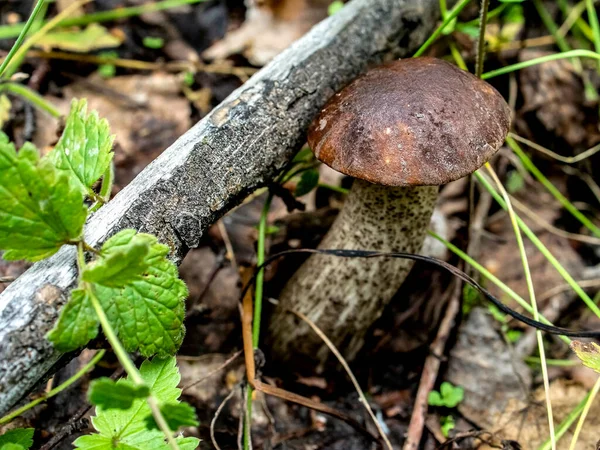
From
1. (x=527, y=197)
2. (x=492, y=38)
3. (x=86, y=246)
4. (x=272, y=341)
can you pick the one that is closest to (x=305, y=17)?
(x=492, y=38)

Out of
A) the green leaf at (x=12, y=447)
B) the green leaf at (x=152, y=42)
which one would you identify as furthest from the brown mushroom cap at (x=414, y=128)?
the green leaf at (x=152, y=42)

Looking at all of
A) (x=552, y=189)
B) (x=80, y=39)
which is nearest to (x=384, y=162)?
(x=552, y=189)

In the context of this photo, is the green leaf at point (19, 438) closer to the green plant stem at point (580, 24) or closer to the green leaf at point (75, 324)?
the green leaf at point (75, 324)

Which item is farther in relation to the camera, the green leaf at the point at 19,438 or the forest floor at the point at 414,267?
the forest floor at the point at 414,267

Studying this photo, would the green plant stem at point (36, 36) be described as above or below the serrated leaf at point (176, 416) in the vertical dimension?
above

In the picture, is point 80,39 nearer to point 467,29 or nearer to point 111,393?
point 467,29

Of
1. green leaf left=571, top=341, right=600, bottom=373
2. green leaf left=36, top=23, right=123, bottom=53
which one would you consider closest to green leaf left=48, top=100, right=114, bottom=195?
green leaf left=571, top=341, right=600, bottom=373

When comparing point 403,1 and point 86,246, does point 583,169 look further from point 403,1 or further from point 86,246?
point 86,246

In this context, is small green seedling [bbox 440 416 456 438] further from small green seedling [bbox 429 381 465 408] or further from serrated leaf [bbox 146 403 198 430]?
serrated leaf [bbox 146 403 198 430]
